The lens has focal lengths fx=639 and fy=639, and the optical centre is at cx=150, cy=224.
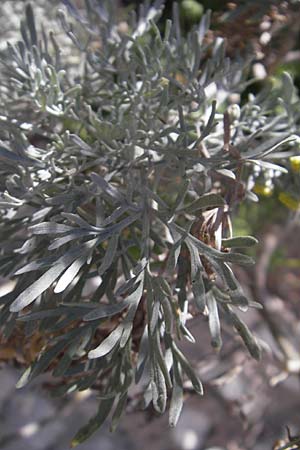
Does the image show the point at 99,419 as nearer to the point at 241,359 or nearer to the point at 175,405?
the point at 175,405

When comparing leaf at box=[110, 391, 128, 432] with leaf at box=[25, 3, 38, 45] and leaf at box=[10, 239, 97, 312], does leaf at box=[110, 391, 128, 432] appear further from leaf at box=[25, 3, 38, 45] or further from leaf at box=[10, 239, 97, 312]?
leaf at box=[25, 3, 38, 45]

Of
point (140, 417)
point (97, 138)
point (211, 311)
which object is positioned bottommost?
point (140, 417)

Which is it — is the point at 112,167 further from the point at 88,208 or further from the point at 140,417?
the point at 140,417

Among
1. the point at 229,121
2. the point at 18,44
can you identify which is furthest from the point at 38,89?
the point at 229,121

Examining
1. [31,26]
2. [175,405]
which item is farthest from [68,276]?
[31,26]

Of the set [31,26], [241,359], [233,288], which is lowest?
[241,359]

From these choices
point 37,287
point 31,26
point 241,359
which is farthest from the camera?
point 241,359

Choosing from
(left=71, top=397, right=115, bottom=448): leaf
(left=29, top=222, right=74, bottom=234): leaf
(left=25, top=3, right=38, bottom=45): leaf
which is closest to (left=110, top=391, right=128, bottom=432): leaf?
(left=71, top=397, right=115, bottom=448): leaf

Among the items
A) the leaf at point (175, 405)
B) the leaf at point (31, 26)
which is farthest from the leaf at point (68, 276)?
the leaf at point (31, 26)
